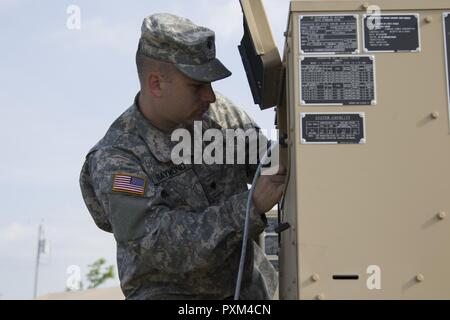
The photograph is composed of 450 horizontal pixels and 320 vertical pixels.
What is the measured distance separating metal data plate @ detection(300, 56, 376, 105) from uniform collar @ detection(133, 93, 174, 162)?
1122 millimetres

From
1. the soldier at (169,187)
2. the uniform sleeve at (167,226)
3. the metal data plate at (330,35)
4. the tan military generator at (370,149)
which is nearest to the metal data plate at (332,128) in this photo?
the tan military generator at (370,149)

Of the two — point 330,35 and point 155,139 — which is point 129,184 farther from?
point 330,35

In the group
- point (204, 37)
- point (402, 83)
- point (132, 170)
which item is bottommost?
point (132, 170)

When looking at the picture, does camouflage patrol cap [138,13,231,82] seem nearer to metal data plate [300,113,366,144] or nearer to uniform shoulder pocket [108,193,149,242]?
uniform shoulder pocket [108,193,149,242]

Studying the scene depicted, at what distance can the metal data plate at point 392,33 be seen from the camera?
8.79 ft

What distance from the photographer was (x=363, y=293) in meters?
2.54

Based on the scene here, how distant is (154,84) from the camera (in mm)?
3699

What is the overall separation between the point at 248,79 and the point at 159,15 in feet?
2.05

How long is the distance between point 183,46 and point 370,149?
4.37 ft

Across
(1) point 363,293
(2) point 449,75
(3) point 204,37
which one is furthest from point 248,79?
(1) point 363,293

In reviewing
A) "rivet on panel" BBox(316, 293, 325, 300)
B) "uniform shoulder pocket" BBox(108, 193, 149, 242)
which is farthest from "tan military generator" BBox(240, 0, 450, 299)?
"uniform shoulder pocket" BBox(108, 193, 149, 242)

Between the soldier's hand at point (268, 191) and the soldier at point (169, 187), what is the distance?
6.3 inches
